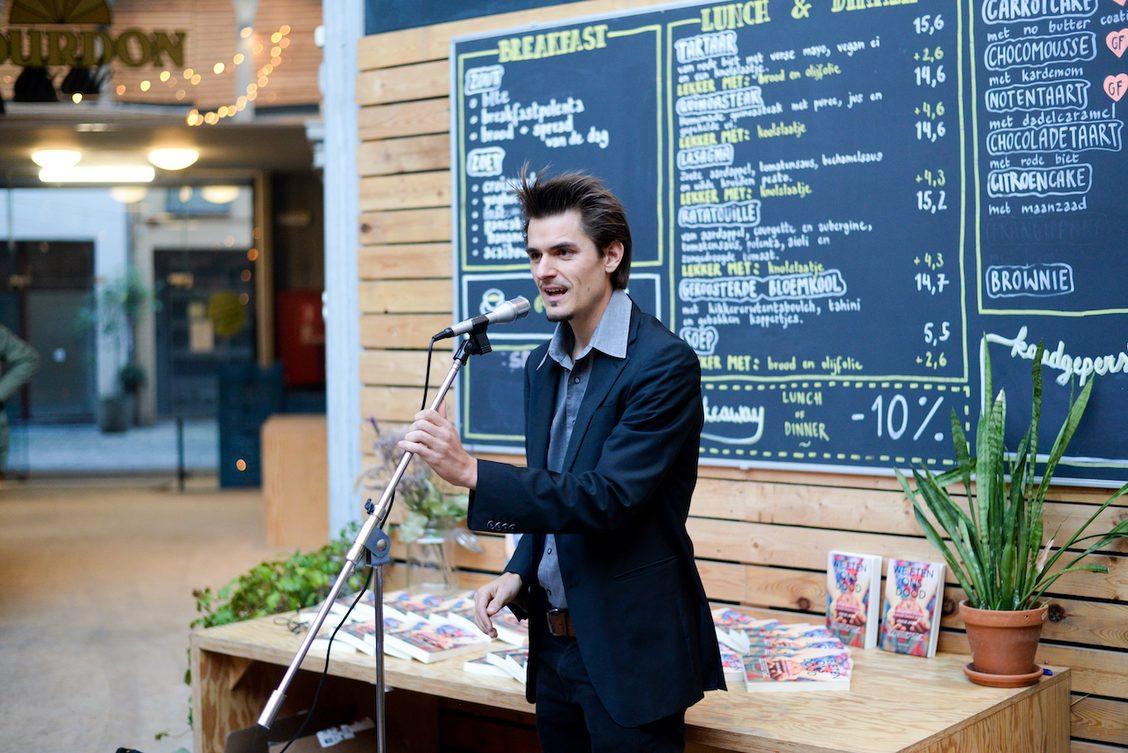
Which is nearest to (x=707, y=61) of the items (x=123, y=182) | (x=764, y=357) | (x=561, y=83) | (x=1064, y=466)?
(x=561, y=83)

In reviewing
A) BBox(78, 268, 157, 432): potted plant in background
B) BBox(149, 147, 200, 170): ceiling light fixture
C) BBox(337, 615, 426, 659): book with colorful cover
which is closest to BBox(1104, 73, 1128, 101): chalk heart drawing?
BBox(337, 615, 426, 659): book with colorful cover

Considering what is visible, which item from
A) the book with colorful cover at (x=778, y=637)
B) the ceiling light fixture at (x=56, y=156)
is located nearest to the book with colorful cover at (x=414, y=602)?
the book with colorful cover at (x=778, y=637)

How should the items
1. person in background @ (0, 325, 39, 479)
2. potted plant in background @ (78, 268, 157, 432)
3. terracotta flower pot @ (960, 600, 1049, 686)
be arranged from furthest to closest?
potted plant in background @ (78, 268, 157, 432) < person in background @ (0, 325, 39, 479) < terracotta flower pot @ (960, 600, 1049, 686)

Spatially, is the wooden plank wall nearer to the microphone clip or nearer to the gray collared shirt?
the gray collared shirt

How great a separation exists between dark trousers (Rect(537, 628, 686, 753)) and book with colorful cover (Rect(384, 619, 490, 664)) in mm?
804

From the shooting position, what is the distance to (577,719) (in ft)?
8.59

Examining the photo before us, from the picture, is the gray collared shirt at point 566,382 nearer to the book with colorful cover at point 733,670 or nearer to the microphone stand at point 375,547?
the microphone stand at point 375,547

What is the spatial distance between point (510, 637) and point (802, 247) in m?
1.40

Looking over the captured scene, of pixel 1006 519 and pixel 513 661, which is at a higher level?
pixel 1006 519

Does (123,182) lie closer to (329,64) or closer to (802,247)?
(329,64)

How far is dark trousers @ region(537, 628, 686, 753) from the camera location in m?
2.46

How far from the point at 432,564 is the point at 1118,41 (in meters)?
2.64

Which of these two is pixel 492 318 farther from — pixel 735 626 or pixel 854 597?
pixel 854 597

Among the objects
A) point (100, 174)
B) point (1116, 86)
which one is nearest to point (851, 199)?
point (1116, 86)
